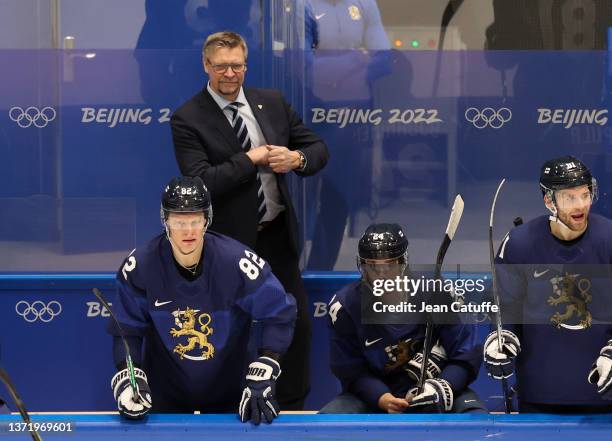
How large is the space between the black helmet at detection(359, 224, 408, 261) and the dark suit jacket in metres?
0.63

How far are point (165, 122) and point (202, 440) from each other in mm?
2174

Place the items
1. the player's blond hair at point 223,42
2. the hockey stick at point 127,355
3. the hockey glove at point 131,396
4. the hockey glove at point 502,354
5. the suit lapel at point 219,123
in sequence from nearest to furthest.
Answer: the hockey glove at point 131,396, the hockey stick at point 127,355, the hockey glove at point 502,354, the player's blond hair at point 223,42, the suit lapel at point 219,123

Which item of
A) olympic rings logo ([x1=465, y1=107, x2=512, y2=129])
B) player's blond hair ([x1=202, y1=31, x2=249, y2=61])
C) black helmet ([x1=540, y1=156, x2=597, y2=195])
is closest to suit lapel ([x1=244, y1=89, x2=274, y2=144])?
player's blond hair ([x1=202, y1=31, x2=249, y2=61])

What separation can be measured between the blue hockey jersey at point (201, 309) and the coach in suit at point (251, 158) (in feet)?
2.04

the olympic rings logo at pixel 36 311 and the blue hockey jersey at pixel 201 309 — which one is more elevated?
the blue hockey jersey at pixel 201 309

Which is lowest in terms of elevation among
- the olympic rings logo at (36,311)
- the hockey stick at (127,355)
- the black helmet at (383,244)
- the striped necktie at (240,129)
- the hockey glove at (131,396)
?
the olympic rings logo at (36,311)

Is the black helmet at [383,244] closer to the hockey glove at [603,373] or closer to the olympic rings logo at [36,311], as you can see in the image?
the hockey glove at [603,373]

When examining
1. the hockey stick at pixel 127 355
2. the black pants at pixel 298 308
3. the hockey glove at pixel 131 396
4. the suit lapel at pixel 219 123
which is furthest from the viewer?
the black pants at pixel 298 308

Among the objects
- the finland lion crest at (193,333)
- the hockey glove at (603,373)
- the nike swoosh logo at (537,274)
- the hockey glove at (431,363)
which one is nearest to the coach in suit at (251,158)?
the finland lion crest at (193,333)

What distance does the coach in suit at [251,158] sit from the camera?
4.45 meters

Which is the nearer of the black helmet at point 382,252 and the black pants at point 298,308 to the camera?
the black helmet at point 382,252

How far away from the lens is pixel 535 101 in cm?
499

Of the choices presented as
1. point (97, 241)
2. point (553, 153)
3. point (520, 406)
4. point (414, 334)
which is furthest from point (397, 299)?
point (97, 241)

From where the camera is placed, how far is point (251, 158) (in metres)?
4.43
